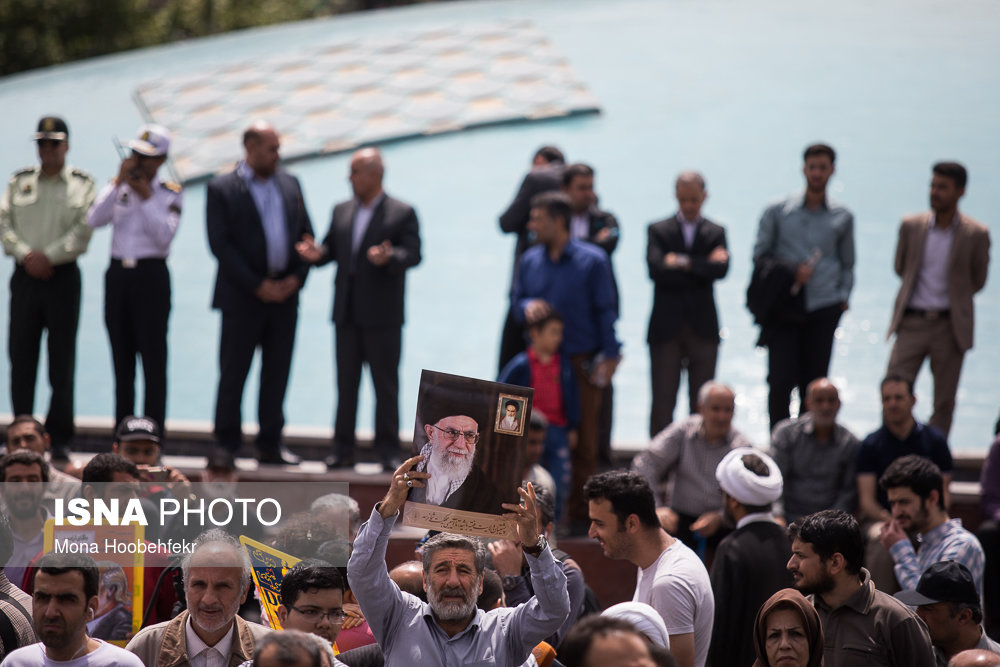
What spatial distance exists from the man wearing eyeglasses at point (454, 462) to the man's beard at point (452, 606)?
9.8 inches

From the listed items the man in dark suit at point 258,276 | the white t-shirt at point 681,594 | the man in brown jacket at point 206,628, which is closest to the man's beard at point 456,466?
the man in brown jacket at point 206,628

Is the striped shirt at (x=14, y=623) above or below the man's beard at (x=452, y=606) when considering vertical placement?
below

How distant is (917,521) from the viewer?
216 inches

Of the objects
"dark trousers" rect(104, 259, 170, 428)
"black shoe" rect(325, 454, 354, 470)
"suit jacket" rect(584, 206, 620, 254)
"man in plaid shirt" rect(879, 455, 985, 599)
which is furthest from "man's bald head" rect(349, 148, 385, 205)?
"man in plaid shirt" rect(879, 455, 985, 599)

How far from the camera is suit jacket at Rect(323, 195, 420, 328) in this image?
25.2 feet

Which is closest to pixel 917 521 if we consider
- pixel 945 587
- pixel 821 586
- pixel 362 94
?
pixel 945 587

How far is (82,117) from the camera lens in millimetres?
16062

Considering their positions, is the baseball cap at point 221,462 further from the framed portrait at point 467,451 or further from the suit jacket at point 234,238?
the framed portrait at point 467,451

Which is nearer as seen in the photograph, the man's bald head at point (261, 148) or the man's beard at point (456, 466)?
the man's beard at point (456, 466)

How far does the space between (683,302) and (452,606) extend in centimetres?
427

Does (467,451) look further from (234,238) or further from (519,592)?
(234,238)

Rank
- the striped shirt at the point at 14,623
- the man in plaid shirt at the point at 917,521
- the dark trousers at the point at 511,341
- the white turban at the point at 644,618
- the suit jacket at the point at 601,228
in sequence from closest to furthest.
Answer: the white turban at the point at 644,618
the striped shirt at the point at 14,623
the man in plaid shirt at the point at 917,521
the dark trousers at the point at 511,341
the suit jacket at the point at 601,228

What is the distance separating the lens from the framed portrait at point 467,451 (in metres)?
3.86

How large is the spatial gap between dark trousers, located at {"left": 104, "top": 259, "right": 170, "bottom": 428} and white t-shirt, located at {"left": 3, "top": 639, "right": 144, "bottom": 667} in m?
3.82
